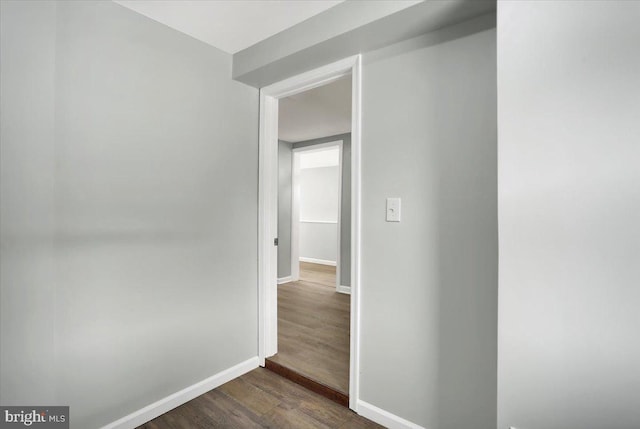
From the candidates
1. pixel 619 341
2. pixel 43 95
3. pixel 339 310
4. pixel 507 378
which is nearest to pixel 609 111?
pixel 619 341

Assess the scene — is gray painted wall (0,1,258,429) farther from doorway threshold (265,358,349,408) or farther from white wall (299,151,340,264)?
white wall (299,151,340,264)

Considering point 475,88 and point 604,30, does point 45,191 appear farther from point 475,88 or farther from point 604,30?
point 604,30

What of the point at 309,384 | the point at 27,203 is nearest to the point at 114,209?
the point at 27,203

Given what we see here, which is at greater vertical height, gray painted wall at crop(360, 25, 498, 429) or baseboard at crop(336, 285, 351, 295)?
gray painted wall at crop(360, 25, 498, 429)

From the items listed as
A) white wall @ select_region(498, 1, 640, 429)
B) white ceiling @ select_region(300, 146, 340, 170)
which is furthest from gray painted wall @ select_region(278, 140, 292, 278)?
white wall @ select_region(498, 1, 640, 429)

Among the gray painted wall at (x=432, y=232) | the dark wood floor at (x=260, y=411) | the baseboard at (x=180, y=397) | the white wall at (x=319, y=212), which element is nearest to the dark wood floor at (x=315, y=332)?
the dark wood floor at (x=260, y=411)

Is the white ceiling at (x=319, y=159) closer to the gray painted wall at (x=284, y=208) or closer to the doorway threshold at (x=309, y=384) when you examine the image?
the gray painted wall at (x=284, y=208)

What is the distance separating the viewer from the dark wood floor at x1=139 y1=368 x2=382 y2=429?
1774 mm

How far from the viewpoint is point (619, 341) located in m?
0.93

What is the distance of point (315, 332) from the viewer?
304cm

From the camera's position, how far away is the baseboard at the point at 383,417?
5.58 ft

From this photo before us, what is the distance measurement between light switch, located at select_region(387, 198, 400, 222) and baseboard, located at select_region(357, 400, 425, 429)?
1121 mm

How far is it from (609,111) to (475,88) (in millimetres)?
641

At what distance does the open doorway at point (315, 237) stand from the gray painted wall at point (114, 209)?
27.3 inches
